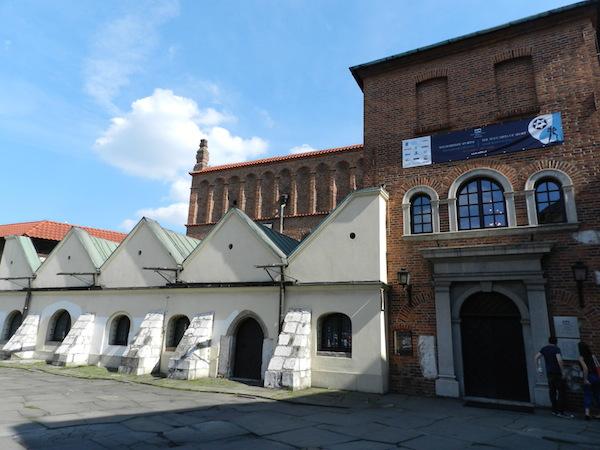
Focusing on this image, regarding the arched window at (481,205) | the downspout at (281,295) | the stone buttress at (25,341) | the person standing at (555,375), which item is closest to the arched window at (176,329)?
the downspout at (281,295)

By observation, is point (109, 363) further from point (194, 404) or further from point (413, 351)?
point (413, 351)

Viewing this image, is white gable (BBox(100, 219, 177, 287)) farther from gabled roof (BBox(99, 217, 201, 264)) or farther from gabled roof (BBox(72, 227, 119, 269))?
gabled roof (BBox(72, 227, 119, 269))

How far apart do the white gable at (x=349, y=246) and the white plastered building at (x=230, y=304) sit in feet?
0.11

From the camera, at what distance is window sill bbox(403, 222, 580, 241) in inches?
439

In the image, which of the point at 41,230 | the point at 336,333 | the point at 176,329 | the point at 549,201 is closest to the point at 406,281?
the point at 336,333

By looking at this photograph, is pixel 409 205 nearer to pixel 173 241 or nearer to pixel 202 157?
pixel 173 241

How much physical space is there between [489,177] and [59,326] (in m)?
20.4

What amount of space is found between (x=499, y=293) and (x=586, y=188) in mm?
3723

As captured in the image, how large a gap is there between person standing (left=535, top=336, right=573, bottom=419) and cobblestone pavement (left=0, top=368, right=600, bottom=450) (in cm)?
44

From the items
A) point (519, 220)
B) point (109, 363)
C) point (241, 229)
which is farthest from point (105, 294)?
point (519, 220)

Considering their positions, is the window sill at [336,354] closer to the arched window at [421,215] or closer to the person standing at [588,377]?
the arched window at [421,215]

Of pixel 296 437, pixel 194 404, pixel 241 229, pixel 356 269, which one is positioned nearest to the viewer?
pixel 296 437

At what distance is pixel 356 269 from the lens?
1316 cm

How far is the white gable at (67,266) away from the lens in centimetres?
2006
